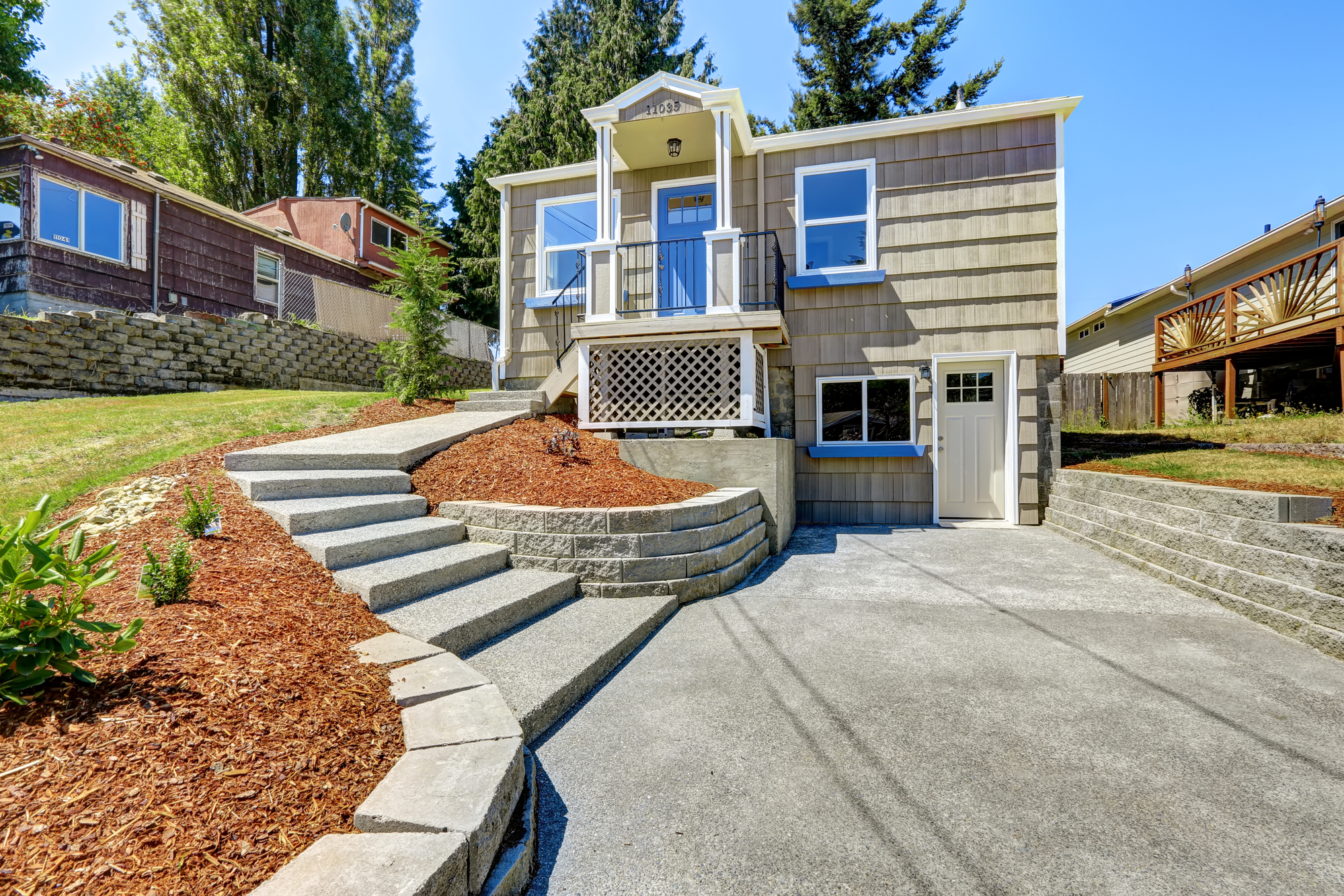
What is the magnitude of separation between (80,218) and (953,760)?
1514 centimetres

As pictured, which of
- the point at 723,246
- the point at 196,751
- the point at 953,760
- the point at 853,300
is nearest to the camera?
the point at 196,751

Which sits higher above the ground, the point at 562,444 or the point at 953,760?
the point at 562,444

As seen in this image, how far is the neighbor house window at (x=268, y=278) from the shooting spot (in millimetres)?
13562

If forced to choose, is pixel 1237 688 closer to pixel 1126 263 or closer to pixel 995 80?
pixel 995 80

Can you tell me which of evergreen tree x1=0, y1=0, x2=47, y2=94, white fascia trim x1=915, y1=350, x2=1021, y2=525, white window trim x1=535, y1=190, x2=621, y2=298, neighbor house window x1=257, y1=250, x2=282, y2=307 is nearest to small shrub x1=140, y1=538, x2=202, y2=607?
white window trim x1=535, y1=190, x2=621, y2=298

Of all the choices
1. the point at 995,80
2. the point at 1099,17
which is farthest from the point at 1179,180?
the point at 1099,17

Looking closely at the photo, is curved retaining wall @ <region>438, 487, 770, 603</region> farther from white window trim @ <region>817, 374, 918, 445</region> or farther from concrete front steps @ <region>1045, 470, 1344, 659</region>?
white window trim @ <region>817, 374, 918, 445</region>

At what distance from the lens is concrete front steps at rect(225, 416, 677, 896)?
1308 mm

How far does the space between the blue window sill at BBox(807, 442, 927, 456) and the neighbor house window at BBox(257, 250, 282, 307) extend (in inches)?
543

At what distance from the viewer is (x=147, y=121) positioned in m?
20.2

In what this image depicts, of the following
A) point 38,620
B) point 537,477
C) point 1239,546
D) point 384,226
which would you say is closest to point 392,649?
point 38,620

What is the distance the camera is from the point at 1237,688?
268 cm

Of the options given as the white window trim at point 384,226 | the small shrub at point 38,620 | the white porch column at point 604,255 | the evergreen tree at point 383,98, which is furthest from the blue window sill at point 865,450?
the evergreen tree at point 383,98

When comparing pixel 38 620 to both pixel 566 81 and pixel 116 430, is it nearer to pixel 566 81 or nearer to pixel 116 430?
pixel 116 430
